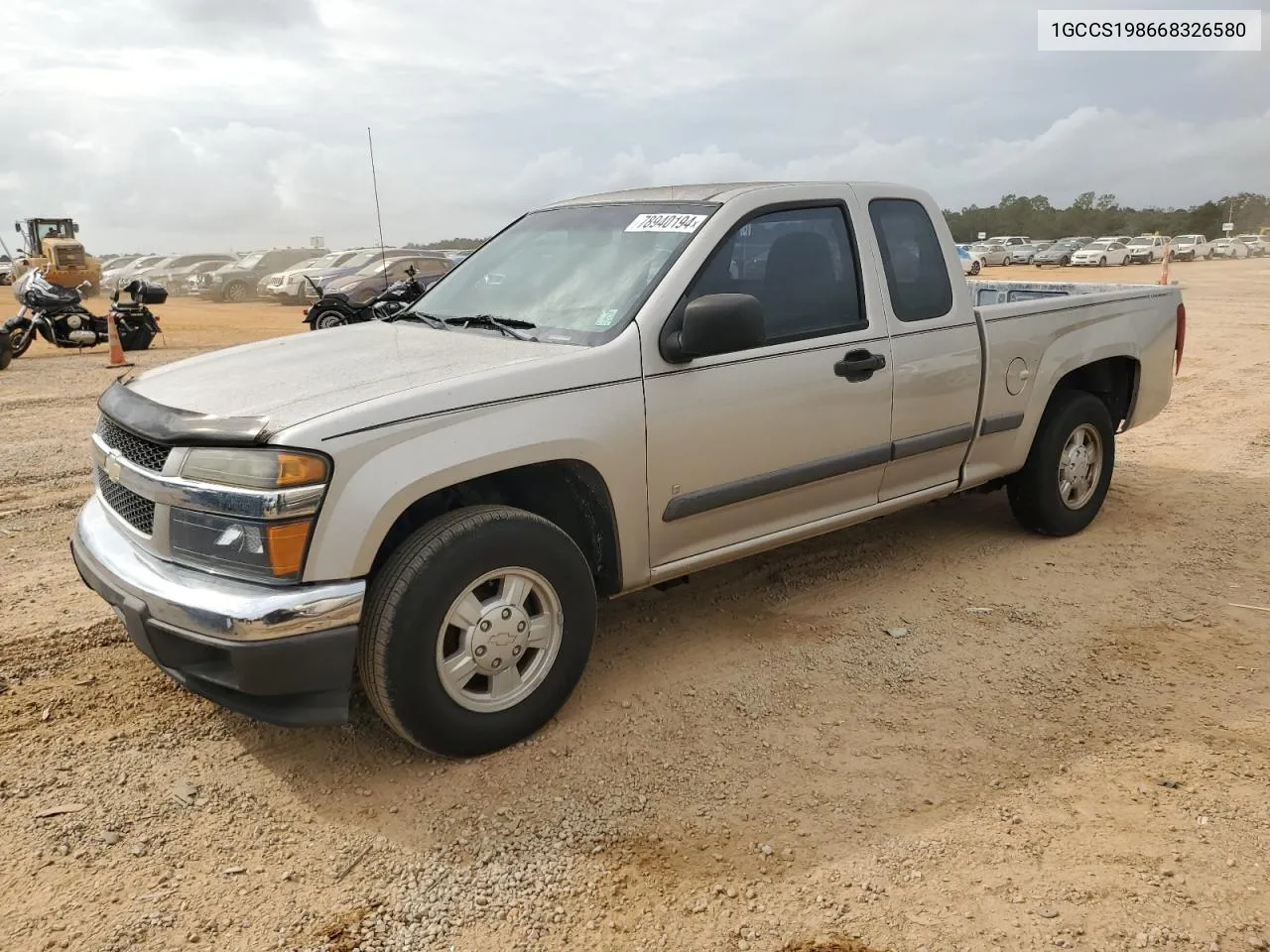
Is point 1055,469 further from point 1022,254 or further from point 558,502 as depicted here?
point 1022,254

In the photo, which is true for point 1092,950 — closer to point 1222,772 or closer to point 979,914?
point 979,914

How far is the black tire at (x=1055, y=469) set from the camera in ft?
16.6

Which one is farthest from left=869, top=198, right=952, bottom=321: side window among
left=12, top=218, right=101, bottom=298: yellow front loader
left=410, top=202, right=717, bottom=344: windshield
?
left=12, top=218, right=101, bottom=298: yellow front loader

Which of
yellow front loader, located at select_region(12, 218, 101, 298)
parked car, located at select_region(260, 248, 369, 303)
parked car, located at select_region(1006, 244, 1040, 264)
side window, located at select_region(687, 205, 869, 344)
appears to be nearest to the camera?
side window, located at select_region(687, 205, 869, 344)

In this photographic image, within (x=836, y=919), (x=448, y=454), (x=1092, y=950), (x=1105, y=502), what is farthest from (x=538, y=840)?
(x=1105, y=502)

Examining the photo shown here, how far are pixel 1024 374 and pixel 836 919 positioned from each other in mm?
3168

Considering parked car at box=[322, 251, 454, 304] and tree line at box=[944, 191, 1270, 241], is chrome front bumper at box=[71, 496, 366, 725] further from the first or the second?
tree line at box=[944, 191, 1270, 241]

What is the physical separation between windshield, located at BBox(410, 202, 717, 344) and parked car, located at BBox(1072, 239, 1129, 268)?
42.3m

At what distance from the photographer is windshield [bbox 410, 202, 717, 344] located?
3604 millimetres

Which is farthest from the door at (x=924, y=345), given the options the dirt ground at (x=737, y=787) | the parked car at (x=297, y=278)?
the parked car at (x=297, y=278)

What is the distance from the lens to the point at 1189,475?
6.54 m

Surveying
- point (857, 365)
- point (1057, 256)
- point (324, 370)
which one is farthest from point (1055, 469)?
point (1057, 256)

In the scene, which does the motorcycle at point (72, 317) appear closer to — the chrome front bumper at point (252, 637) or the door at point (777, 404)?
the door at point (777, 404)

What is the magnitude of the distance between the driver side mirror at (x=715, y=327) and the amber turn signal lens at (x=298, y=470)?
128 cm
